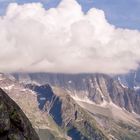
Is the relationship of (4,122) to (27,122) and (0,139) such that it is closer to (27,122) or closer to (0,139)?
(0,139)

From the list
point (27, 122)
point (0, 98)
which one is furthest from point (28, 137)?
point (0, 98)

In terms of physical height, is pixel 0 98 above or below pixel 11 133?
above

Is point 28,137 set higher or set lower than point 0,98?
lower

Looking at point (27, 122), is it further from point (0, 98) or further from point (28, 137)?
point (0, 98)

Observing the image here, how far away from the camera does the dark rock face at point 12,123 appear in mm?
54969

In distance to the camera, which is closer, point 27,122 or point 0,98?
point 0,98

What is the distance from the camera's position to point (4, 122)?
54938mm

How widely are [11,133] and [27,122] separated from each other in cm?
423

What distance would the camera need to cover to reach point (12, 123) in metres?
57.4

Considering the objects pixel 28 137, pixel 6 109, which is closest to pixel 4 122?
pixel 6 109

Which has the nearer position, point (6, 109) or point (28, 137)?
point (6, 109)

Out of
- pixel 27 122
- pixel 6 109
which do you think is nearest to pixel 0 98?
pixel 6 109

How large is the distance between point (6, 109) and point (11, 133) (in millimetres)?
2751

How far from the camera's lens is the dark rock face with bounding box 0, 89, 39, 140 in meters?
55.0
